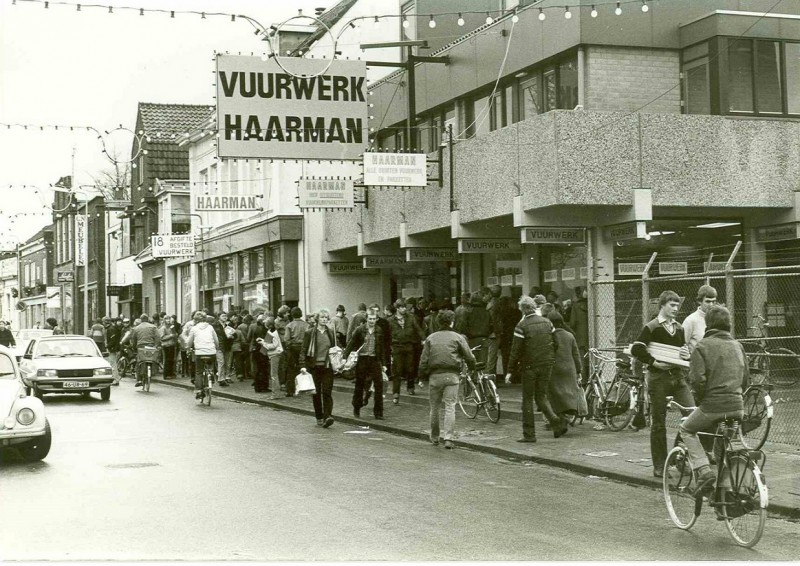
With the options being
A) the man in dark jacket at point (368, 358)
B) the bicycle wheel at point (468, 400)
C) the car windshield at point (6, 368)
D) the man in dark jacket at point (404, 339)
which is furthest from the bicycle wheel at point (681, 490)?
the man in dark jacket at point (404, 339)

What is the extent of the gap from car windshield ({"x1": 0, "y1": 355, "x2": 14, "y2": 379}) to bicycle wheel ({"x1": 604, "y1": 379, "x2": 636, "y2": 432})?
25.5 feet

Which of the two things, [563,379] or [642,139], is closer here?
[563,379]

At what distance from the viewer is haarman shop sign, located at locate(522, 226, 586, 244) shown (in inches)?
731

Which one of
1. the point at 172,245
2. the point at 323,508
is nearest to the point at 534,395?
the point at 323,508

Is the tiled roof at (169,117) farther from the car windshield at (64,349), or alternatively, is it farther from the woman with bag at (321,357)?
the woman with bag at (321,357)

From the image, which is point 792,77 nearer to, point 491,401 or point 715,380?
point 491,401

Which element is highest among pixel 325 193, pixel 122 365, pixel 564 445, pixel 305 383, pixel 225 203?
pixel 225 203

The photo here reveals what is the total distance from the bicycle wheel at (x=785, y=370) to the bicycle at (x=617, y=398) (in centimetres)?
170

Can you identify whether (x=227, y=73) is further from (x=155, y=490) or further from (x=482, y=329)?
(x=155, y=490)

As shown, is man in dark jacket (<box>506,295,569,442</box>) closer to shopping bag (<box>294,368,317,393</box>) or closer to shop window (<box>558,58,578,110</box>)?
shopping bag (<box>294,368,317,393</box>)

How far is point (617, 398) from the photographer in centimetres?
1444

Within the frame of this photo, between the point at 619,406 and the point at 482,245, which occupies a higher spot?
the point at 482,245

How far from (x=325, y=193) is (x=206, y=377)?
17.3ft

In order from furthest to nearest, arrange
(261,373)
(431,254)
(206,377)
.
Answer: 1. (431,254)
2. (261,373)
3. (206,377)
